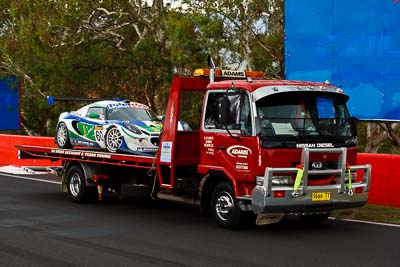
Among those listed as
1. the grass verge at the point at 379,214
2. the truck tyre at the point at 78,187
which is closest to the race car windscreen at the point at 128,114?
the truck tyre at the point at 78,187

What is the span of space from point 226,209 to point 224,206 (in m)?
0.07

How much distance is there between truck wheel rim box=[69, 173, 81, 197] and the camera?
14.3 meters

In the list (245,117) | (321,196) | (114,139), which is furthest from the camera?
(114,139)

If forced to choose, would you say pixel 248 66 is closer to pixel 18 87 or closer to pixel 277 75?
pixel 277 75

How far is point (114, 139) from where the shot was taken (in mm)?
13445

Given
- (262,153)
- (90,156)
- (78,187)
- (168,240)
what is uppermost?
(262,153)

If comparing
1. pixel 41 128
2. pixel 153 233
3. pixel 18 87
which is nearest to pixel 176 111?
pixel 153 233

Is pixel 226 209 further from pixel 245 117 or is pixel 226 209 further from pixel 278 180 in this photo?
pixel 245 117

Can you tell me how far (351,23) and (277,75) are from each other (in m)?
4.93

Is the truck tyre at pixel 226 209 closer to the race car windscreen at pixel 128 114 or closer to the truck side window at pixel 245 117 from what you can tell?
the truck side window at pixel 245 117

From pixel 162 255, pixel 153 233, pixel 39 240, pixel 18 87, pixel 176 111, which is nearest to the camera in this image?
pixel 162 255

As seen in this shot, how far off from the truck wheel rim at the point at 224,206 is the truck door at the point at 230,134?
420mm

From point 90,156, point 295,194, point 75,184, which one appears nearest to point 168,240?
point 295,194

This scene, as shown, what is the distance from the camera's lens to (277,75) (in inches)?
915
